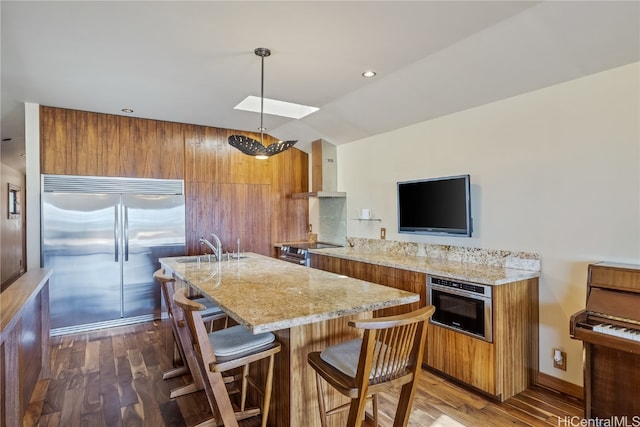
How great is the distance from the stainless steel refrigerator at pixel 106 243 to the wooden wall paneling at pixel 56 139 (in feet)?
0.39

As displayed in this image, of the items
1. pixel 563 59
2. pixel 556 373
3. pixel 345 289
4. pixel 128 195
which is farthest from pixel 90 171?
pixel 556 373

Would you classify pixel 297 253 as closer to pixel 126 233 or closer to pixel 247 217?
pixel 247 217

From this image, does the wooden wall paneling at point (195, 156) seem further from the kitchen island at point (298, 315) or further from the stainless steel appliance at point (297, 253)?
the kitchen island at point (298, 315)

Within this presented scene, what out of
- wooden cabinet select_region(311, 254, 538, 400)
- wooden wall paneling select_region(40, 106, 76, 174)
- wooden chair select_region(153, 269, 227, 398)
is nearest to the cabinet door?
wooden cabinet select_region(311, 254, 538, 400)

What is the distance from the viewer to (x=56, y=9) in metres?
2.06

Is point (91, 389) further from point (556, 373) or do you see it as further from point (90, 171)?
point (556, 373)

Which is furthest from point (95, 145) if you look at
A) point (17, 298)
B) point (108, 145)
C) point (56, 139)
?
point (17, 298)

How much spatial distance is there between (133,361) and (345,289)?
2312mm

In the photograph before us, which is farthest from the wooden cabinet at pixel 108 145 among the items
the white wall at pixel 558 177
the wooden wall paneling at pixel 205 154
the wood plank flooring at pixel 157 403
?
the white wall at pixel 558 177

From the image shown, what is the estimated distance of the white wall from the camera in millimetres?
2314

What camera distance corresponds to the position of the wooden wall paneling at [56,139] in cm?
394

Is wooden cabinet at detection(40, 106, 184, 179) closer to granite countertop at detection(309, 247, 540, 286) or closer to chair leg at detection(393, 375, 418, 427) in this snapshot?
granite countertop at detection(309, 247, 540, 286)

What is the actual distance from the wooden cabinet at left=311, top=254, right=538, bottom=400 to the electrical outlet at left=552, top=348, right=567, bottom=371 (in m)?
0.13

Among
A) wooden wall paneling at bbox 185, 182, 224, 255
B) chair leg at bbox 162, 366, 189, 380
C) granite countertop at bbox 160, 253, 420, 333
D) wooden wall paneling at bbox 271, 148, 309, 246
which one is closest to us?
granite countertop at bbox 160, 253, 420, 333
